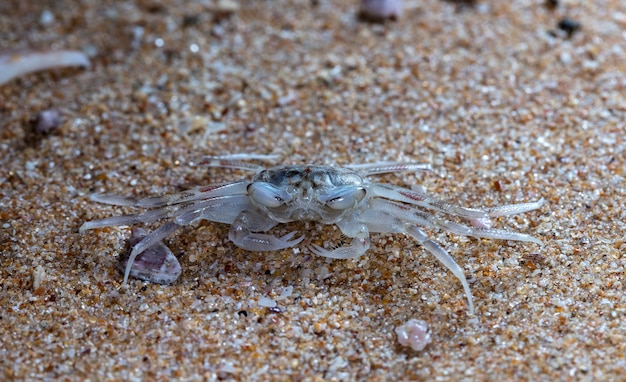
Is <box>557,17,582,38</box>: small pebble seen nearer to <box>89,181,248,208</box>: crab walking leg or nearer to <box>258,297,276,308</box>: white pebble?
<box>89,181,248,208</box>: crab walking leg

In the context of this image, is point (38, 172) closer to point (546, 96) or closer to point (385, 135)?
point (385, 135)

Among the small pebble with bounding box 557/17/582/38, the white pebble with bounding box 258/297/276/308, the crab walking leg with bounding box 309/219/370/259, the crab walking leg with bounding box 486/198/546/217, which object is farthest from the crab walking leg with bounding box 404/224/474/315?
the small pebble with bounding box 557/17/582/38

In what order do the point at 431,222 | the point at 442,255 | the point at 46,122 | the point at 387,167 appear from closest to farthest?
the point at 442,255 < the point at 431,222 < the point at 387,167 < the point at 46,122

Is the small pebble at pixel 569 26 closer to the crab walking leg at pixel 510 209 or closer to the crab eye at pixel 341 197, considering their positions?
the crab walking leg at pixel 510 209

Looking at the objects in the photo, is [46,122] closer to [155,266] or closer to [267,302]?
[155,266]

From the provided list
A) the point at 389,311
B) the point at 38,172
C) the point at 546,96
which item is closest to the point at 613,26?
the point at 546,96

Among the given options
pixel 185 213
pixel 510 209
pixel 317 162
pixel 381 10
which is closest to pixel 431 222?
pixel 510 209

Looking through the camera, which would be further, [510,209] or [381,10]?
[381,10]
